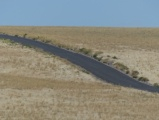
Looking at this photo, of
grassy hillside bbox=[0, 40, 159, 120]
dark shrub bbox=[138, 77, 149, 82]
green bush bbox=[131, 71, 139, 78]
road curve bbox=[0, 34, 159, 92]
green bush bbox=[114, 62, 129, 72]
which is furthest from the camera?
green bush bbox=[114, 62, 129, 72]

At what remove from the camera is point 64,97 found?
36.8 metres

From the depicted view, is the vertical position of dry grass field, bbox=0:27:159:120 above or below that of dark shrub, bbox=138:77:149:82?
above

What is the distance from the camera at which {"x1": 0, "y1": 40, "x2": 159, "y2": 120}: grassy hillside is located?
1132 inches

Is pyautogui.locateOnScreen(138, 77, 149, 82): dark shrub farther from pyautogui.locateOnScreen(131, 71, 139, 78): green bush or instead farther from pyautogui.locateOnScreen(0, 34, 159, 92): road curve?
pyautogui.locateOnScreen(131, 71, 139, 78): green bush

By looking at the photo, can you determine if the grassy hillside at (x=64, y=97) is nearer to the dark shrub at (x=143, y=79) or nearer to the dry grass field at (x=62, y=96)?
the dry grass field at (x=62, y=96)

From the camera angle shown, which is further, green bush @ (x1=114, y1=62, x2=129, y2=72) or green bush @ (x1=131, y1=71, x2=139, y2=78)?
green bush @ (x1=114, y1=62, x2=129, y2=72)

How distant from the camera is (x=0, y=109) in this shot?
98.6ft

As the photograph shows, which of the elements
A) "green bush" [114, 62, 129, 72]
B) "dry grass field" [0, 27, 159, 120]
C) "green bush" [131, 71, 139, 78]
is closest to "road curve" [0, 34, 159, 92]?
"green bush" [131, 71, 139, 78]

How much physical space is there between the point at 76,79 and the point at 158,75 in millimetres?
13014

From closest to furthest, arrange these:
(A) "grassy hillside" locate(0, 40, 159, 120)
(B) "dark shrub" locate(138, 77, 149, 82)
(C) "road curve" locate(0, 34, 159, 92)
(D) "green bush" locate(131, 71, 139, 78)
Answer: (A) "grassy hillside" locate(0, 40, 159, 120) < (C) "road curve" locate(0, 34, 159, 92) < (B) "dark shrub" locate(138, 77, 149, 82) < (D) "green bush" locate(131, 71, 139, 78)

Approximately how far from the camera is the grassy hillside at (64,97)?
28.8m

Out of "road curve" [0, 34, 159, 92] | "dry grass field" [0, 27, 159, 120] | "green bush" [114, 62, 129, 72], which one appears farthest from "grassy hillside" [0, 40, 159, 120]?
"green bush" [114, 62, 129, 72]

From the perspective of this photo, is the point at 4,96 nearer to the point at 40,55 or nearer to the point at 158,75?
the point at 158,75

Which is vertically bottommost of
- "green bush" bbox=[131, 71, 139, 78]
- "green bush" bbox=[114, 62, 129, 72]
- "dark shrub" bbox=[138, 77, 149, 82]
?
"dark shrub" bbox=[138, 77, 149, 82]
